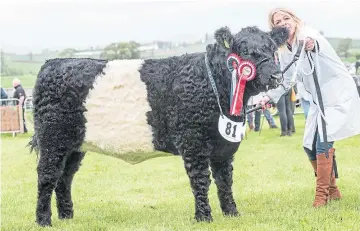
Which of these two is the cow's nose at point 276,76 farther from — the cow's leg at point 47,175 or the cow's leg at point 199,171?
the cow's leg at point 47,175

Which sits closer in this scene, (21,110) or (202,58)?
(202,58)

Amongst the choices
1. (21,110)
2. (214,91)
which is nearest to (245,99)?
(214,91)

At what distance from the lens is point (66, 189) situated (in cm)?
620

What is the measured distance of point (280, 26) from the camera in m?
5.57

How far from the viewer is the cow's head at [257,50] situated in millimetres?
5125

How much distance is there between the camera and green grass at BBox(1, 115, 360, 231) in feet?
18.0

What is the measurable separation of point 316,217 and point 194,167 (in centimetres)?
137

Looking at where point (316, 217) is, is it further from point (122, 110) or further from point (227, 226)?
point (122, 110)

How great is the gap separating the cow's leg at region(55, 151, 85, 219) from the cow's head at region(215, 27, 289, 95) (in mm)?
2324

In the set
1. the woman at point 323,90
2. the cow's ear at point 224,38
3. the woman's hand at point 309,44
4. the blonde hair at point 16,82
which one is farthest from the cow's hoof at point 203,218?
the blonde hair at point 16,82

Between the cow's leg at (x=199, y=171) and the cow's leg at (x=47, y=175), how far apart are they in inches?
56.8

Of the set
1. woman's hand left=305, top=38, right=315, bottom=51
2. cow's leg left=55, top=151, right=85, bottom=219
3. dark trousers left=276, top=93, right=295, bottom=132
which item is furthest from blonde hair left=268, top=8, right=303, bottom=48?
dark trousers left=276, top=93, right=295, bottom=132

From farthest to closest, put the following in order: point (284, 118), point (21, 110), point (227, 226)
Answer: point (21, 110), point (284, 118), point (227, 226)

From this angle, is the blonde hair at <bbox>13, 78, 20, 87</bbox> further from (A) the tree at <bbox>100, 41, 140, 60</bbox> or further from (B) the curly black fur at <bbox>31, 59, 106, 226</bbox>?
(B) the curly black fur at <bbox>31, 59, 106, 226</bbox>
